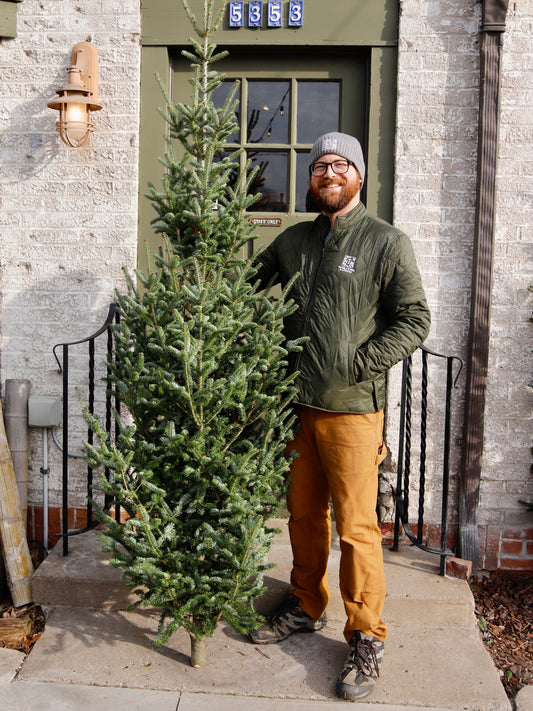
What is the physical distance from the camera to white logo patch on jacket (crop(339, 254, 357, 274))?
9.37 feet

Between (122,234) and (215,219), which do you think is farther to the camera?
(122,234)

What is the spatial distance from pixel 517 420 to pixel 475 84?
191 cm

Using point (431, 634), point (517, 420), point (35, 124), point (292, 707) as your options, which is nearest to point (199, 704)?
point (292, 707)

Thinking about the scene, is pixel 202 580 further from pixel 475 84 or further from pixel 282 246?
pixel 475 84

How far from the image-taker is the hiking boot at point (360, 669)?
274 cm

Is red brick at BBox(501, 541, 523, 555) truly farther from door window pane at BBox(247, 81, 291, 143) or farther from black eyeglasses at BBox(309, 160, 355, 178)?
door window pane at BBox(247, 81, 291, 143)

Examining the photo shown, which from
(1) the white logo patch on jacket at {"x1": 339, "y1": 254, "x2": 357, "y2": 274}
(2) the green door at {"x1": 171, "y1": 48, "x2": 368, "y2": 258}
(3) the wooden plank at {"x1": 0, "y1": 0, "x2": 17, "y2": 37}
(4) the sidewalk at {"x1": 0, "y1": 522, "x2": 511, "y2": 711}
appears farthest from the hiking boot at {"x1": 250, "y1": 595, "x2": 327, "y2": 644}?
(3) the wooden plank at {"x1": 0, "y1": 0, "x2": 17, "y2": 37}

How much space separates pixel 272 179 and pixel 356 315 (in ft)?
5.08

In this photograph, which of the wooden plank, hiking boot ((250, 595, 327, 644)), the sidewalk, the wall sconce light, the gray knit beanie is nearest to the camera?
the sidewalk

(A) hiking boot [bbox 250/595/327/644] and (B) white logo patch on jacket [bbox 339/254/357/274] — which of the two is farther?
(A) hiking boot [bbox 250/595/327/644]

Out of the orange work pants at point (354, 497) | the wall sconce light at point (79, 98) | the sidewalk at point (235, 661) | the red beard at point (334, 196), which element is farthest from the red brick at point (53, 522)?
the red beard at point (334, 196)

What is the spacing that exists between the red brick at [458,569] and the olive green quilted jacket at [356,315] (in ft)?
3.92

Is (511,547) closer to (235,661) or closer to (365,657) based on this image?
(365,657)

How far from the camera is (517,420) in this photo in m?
3.91
